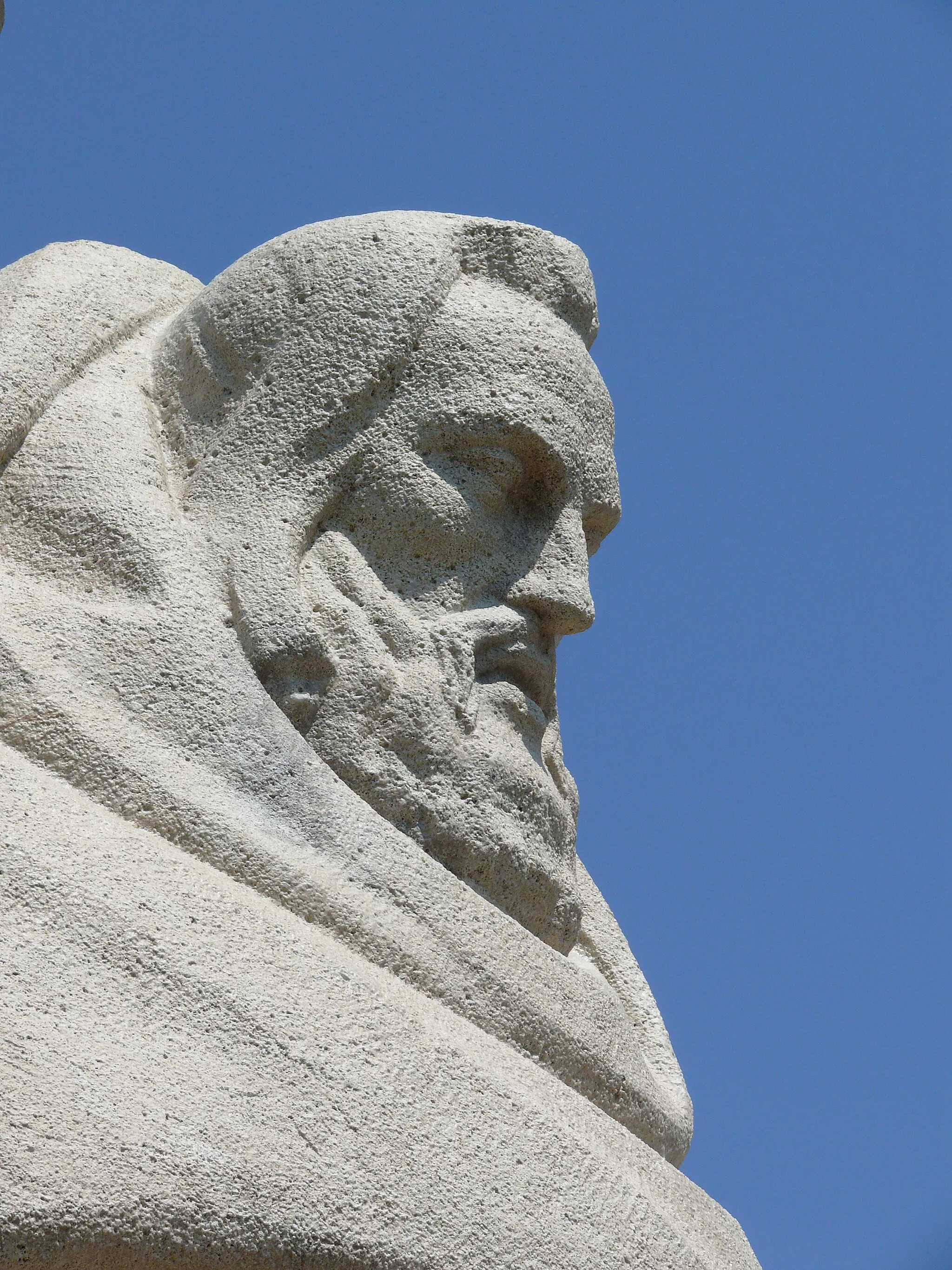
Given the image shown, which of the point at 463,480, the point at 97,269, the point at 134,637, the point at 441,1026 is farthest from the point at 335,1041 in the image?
the point at 97,269

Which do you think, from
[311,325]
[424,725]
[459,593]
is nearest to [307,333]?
[311,325]

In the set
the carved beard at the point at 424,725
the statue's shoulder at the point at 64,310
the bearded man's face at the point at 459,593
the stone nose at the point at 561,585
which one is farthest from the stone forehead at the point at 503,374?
the statue's shoulder at the point at 64,310

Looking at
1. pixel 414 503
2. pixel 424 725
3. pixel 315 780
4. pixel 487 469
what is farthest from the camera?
pixel 487 469

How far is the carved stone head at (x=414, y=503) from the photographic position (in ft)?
13.3

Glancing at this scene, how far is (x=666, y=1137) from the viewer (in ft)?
14.0

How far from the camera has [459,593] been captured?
4316 millimetres

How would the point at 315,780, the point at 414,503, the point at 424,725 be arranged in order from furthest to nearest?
1. the point at 414,503
2. the point at 424,725
3. the point at 315,780

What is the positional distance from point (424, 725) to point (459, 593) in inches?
15.2

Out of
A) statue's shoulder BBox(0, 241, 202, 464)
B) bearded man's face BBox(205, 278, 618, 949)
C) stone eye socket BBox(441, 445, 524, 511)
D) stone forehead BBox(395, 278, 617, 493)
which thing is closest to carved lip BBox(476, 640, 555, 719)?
bearded man's face BBox(205, 278, 618, 949)

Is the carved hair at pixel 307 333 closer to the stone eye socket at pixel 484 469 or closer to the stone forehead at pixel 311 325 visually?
the stone forehead at pixel 311 325

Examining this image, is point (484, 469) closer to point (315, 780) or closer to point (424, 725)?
point (424, 725)

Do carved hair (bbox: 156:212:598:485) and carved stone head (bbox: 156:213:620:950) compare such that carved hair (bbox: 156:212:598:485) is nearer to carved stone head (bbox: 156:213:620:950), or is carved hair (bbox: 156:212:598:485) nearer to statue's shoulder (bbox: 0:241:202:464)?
carved stone head (bbox: 156:213:620:950)

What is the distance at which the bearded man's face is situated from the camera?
13.3ft

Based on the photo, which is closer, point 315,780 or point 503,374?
point 315,780
